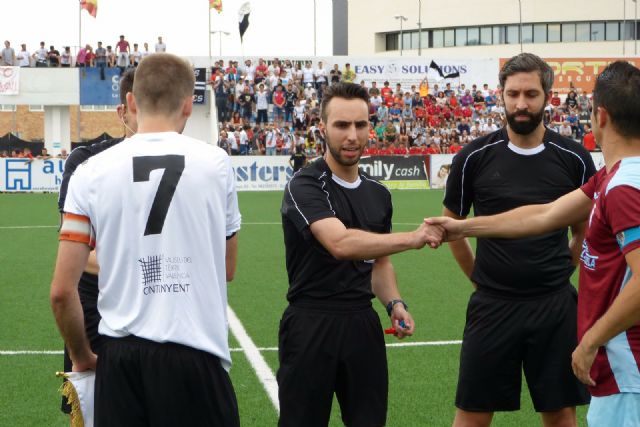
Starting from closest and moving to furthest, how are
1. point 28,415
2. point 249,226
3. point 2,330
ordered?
point 28,415
point 2,330
point 249,226

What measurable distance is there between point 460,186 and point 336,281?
1.14 meters

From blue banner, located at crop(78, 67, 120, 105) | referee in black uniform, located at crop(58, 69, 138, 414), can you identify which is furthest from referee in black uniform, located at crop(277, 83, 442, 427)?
blue banner, located at crop(78, 67, 120, 105)

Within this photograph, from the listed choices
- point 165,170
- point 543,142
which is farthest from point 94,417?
point 543,142

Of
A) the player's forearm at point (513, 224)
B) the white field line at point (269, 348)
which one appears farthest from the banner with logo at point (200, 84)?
the player's forearm at point (513, 224)

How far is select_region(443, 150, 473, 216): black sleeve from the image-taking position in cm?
519

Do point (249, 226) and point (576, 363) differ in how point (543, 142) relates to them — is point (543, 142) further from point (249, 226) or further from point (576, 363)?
point (249, 226)

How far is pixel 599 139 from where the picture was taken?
3512 mm

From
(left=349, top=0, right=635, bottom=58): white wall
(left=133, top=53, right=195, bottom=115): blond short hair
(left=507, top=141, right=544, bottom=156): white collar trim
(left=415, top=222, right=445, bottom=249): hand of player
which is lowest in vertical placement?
(left=415, top=222, right=445, bottom=249): hand of player

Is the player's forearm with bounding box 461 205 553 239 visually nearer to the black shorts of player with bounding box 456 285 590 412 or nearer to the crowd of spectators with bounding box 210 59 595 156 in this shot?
the black shorts of player with bounding box 456 285 590 412

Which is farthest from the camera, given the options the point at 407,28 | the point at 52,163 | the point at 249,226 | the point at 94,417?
the point at 407,28

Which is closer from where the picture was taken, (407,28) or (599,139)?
(599,139)

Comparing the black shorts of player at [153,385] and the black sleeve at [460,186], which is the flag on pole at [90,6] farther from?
the black shorts of player at [153,385]

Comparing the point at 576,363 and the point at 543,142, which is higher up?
the point at 543,142

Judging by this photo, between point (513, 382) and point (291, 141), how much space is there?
3096 cm
